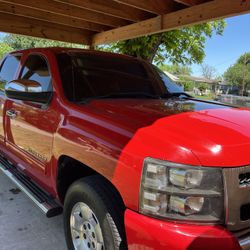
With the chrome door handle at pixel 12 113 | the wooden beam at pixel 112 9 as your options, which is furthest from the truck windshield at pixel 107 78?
the wooden beam at pixel 112 9

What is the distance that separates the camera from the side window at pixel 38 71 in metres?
3.14

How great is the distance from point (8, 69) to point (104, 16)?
3.04m

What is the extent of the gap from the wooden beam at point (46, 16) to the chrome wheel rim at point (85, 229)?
16.5 feet

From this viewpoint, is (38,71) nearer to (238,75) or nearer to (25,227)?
(25,227)

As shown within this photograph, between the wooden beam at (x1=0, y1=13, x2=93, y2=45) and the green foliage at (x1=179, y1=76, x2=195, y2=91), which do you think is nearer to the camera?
the wooden beam at (x1=0, y1=13, x2=93, y2=45)

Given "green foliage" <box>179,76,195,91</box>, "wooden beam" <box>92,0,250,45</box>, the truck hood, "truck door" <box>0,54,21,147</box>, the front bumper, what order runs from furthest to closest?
"green foliage" <box>179,76,195,91</box>
"wooden beam" <box>92,0,250,45</box>
"truck door" <box>0,54,21,147</box>
the truck hood
the front bumper

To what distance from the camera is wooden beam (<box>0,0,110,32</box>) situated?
6.04 metres

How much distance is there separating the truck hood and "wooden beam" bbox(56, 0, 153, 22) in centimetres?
356

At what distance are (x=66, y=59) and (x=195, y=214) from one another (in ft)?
7.11

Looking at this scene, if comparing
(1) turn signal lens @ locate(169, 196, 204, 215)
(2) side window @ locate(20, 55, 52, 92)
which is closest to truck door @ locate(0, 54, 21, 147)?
(2) side window @ locate(20, 55, 52, 92)

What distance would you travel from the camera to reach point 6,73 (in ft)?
14.4

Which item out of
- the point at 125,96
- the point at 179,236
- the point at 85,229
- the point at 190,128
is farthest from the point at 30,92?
the point at 179,236

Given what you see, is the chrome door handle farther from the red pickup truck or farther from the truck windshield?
the truck windshield

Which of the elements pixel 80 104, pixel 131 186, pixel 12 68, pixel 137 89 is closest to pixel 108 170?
pixel 131 186
